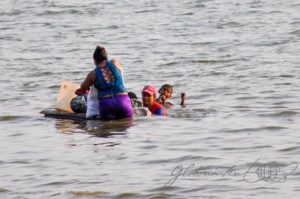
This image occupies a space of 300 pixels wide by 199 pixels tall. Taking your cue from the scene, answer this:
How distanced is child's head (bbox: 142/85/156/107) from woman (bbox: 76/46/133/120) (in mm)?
300

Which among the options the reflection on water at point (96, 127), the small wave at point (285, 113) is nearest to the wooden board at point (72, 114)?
the reflection on water at point (96, 127)

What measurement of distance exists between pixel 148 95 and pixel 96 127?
1.01 meters

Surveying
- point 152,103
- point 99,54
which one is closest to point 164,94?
point 152,103

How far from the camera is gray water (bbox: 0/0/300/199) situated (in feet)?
34.1

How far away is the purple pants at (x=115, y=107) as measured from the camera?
14.1 m

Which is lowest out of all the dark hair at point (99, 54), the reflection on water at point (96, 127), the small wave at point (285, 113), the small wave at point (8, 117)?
the small wave at point (285, 113)

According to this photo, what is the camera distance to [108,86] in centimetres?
1388

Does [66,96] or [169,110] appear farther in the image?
[169,110]

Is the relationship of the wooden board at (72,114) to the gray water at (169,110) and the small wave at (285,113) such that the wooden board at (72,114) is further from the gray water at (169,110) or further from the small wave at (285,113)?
the small wave at (285,113)

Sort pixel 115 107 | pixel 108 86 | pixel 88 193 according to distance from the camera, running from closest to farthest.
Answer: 1. pixel 88 193
2. pixel 108 86
3. pixel 115 107

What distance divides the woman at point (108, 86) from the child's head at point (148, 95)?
0.98 ft

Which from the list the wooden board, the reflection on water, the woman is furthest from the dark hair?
the wooden board

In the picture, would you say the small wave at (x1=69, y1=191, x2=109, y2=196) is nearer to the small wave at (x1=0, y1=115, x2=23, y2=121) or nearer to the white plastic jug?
the white plastic jug

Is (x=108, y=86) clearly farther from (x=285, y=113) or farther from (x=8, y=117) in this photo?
(x=285, y=113)
